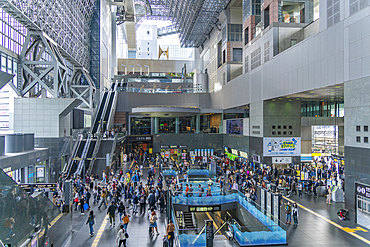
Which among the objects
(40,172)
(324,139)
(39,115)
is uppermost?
(39,115)

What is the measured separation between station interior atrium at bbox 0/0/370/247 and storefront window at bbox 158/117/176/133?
36 centimetres

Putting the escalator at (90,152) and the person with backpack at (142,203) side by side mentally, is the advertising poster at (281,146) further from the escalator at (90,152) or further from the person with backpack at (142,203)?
the escalator at (90,152)

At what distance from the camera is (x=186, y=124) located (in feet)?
139

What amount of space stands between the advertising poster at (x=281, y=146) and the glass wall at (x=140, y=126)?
23.1 metres

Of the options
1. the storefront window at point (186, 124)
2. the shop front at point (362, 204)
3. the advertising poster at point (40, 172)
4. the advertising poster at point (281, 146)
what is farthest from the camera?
the storefront window at point (186, 124)

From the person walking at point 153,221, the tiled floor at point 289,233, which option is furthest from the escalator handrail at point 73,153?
the person walking at point 153,221

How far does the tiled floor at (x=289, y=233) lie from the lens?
10.9 metres

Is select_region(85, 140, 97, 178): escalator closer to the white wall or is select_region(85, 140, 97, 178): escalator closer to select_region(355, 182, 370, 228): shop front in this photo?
the white wall

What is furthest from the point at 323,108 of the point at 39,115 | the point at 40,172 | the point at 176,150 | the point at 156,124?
the point at 40,172

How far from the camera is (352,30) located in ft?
44.9

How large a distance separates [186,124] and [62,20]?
21790 mm

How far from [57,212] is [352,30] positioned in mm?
15810

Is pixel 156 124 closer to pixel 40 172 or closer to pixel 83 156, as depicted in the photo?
pixel 83 156

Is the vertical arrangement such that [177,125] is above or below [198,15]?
below
